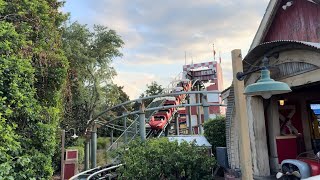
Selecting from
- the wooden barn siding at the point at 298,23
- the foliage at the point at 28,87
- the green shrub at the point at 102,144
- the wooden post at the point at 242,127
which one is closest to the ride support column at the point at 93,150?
the foliage at the point at 28,87

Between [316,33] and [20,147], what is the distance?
309 inches

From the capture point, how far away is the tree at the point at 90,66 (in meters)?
20.4

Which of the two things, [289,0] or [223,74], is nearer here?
[289,0]

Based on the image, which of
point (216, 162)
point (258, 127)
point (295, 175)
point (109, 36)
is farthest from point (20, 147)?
point (109, 36)

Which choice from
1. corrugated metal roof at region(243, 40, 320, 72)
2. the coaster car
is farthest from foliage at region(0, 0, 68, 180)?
the coaster car

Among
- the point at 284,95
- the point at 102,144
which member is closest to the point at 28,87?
the point at 284,95

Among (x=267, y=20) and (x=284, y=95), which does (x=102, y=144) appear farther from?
(x=284, y=95)

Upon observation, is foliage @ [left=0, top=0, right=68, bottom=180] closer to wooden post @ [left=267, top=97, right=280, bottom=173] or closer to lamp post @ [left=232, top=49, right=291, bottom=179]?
lamp post @ [left=232, top=49, right=291, bottom=179]

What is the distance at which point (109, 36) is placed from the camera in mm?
22672

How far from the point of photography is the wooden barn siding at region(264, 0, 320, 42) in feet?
23.2

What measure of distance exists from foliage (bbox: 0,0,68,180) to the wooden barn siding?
652 cm

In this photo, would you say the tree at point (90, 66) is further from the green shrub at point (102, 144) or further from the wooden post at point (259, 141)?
the wooden post at point (259, 141)

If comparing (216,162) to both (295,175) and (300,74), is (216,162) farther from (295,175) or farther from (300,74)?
(300,74)

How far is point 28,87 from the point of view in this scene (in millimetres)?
8016
